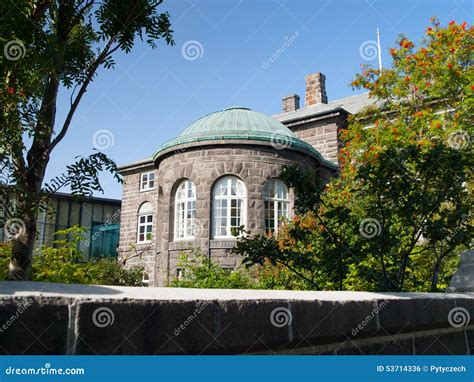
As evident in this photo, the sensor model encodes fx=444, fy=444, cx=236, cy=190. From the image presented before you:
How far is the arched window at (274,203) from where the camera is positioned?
15445 mm

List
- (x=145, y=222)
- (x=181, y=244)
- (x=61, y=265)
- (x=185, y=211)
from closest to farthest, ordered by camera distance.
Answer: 1. (x=61, y=265)
2. (x=181, y=244)
3. (x=185, y=211)
4. (x=145, y=222)

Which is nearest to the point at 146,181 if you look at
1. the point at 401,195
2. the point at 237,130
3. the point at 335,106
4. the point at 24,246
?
the point at 237,130

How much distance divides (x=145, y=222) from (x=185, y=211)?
7.83 meters

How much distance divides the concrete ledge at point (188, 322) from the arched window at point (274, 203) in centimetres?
1255

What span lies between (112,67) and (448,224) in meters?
3.79

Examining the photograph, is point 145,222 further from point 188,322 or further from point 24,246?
point 188,322

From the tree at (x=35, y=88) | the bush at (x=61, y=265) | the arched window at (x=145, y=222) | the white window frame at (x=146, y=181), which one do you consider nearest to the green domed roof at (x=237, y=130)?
the white window frame at (x=146, y=181)

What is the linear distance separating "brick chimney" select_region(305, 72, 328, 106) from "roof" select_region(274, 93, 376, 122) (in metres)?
0.37

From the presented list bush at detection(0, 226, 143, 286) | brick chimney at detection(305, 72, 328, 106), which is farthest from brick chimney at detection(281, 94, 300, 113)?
bush at detection(0, 226, 143, 286)

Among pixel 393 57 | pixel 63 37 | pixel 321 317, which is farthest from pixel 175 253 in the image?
pixel 321 317

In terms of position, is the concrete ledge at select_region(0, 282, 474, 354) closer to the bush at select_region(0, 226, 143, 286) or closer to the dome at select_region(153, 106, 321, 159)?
the bush at select_region(0, 226, 143, 286)

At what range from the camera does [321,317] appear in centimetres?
222

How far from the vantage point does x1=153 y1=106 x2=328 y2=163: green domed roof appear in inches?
614

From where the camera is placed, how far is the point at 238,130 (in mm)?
15688
